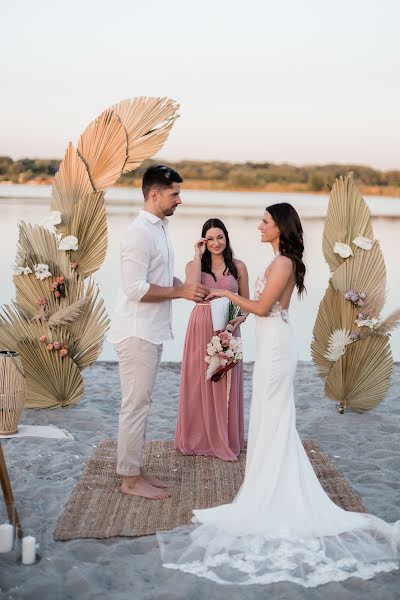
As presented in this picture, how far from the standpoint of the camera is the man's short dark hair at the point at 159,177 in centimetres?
411

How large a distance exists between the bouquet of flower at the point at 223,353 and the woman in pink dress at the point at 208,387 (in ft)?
0.39

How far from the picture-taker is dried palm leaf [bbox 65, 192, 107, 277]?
6051 mm

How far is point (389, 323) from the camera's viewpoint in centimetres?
599

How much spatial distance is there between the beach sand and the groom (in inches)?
22.6

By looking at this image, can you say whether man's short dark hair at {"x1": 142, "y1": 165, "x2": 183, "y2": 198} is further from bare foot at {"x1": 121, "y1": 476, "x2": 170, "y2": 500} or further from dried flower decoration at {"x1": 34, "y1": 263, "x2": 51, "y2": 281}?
dried flower decoration at {"x1": 34, "y1": 263, "x2": 51, "y2": 281}

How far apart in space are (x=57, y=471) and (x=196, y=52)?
8192 mm

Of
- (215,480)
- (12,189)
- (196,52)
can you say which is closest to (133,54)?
(196,52)

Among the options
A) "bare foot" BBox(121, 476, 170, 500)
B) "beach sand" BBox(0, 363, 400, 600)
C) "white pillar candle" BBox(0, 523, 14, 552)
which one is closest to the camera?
"beach sand" BBox(0, 363, 400, 600)

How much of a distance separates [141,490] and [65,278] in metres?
2.24

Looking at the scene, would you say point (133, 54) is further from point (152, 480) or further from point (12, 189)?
point (152, 480)

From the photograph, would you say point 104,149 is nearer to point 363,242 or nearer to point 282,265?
point 363,242

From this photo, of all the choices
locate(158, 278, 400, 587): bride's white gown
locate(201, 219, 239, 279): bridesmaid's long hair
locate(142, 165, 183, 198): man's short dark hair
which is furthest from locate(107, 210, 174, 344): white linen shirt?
locate(201, 219, 239, 279): bridesmaid's long hair

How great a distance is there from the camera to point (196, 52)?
1172 cm

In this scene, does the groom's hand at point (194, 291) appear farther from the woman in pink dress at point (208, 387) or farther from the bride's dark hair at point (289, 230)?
the woman in pink dress at point (208, 387)
